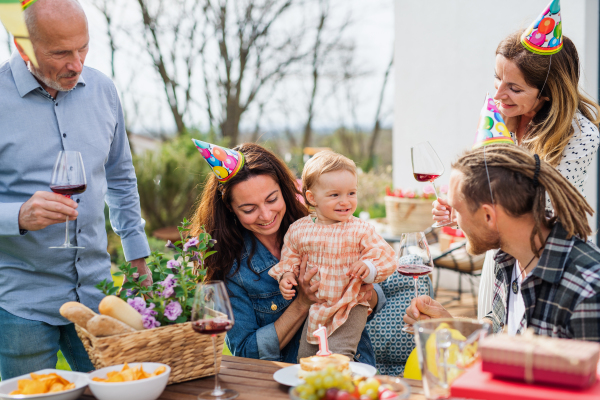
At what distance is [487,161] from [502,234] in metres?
0.24

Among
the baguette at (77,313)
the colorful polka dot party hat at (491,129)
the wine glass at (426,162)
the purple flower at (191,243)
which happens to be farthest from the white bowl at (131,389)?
the wine glass at (426,162)

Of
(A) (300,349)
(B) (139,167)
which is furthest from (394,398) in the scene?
(B) (139,167)

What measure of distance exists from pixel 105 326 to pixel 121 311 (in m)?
0.06

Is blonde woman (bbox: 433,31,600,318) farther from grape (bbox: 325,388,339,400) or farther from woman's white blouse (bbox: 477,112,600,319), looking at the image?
grape (bbox: 325,388,339,400)

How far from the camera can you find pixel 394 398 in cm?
135

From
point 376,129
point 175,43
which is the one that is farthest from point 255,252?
point 376,129

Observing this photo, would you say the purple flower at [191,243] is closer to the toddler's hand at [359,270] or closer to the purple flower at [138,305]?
the purple flower at [138,305]

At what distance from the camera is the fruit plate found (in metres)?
1.69

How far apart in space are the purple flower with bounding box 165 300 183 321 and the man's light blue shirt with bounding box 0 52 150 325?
26.3 inches

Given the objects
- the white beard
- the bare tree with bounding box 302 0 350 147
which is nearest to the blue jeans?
the white beard

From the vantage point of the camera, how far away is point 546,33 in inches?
98.7

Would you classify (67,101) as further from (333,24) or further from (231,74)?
(333,24)

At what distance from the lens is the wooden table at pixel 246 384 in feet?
5.47

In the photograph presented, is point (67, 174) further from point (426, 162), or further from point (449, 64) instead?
point (449, 64)
